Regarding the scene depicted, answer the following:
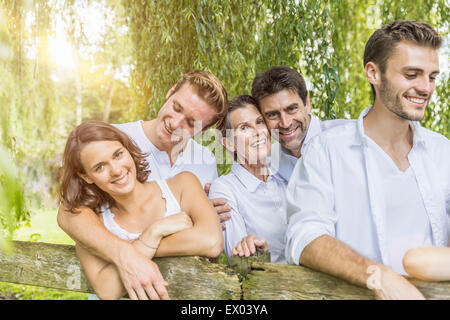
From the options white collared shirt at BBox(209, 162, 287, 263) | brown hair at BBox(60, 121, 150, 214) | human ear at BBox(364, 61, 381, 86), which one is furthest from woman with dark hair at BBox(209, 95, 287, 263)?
human ear at BBox(364, 61, 381, 86)

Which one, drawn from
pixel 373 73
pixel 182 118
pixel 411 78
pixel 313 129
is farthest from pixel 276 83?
pixel 411 78

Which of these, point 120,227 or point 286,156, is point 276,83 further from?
point 120,227

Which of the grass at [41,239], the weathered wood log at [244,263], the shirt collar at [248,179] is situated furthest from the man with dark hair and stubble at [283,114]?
the grass at [41,239]

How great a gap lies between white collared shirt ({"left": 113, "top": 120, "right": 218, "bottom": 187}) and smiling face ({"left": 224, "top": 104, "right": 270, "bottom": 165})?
7.3 inches

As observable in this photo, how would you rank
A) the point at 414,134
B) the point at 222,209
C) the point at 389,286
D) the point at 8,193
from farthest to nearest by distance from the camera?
1. the point at 222,209
2. the point at 414,134
3. the point at 389,286
4. the point at 8,193

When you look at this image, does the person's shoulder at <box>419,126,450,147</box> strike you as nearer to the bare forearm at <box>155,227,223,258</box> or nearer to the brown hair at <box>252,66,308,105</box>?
the brown hair at <box>252,66,308,105</box>

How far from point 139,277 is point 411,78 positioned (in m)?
1.00

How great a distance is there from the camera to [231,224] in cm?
168

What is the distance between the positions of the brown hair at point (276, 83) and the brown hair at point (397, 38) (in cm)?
52

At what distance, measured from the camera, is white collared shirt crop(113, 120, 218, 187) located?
185 cm

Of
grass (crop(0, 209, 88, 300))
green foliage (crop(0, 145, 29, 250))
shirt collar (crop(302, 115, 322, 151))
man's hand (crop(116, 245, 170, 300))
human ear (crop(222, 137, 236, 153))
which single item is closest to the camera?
green foliage (crop(0, 145, 29, 250))

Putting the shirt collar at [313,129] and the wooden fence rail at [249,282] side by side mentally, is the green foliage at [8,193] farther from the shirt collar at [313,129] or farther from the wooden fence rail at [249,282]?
the shirt collar at [313,129]

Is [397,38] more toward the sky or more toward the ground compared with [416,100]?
more toward the sky
